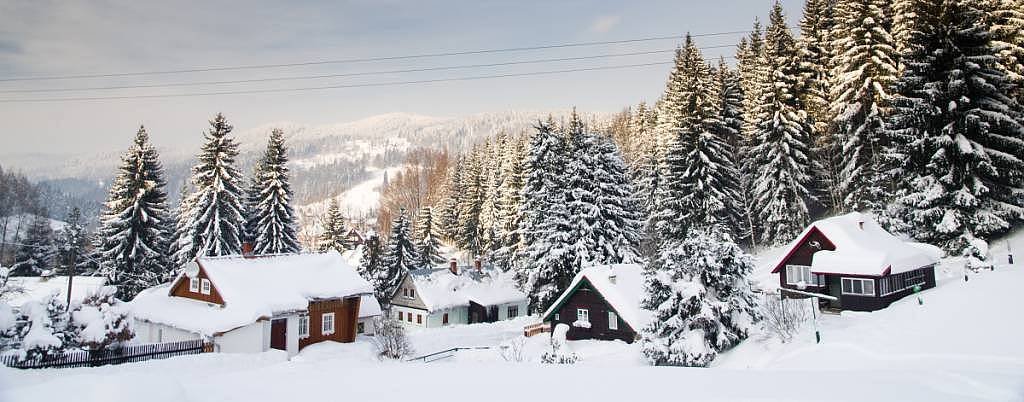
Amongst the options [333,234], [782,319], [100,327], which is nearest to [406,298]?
[333,234]

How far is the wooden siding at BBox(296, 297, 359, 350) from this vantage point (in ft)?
105

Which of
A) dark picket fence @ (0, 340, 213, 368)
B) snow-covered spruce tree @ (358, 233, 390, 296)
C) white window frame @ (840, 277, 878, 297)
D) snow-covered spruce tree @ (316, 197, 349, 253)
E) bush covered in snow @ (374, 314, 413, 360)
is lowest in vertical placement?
bush covered in snow @ (374, 314, 413, 360)

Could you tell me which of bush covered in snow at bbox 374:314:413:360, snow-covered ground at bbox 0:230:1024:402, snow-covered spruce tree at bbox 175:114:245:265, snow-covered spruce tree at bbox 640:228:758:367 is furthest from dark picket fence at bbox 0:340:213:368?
snow-covered spruce tree at bbox 640:228:758:367

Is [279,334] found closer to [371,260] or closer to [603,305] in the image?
[603,305]

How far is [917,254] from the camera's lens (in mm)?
27984

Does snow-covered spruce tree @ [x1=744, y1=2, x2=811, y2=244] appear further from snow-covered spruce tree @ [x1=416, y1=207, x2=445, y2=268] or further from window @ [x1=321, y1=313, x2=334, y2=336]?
snow-covered spruce tree @ [x1=416, y1=207, x2=445, y2=268]

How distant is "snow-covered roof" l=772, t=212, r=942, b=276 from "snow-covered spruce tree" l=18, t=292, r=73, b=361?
3513 cm

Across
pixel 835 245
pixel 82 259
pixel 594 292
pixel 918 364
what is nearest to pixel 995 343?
pixel 918 364

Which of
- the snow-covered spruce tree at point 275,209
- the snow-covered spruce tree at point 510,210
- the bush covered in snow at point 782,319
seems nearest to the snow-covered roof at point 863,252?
the bush covered in snow at point 782,319

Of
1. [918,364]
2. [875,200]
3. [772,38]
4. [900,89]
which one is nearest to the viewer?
[918,364]

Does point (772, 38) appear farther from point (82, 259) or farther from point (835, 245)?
point (82, 259)

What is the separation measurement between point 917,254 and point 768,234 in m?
14.6

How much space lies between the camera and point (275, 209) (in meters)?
47.1

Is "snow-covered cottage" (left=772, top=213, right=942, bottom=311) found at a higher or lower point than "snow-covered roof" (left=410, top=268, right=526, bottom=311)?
higher
